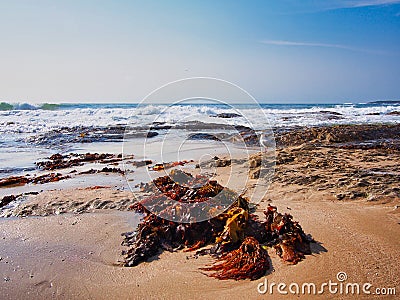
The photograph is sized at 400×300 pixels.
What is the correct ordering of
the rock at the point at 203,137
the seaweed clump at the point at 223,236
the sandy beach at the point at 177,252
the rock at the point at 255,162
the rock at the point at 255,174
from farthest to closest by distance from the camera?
the rock at the point at 203,137 → the rock at the point at 255,162 → the rock at the point at 255,174 → the seaweed clump at the point at 223,236 → the sandy beach at the point at 177,252

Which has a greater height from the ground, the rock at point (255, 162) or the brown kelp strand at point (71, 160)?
the rock at point (255, 162)

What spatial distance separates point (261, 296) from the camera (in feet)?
8.45

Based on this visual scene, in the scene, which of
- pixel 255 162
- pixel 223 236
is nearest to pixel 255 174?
pixel 255 162

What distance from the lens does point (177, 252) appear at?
136 inches

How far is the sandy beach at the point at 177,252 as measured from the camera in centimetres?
278

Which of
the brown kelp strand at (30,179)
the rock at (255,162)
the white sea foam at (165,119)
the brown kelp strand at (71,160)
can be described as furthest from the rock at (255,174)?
the white sea foam at (165,119)

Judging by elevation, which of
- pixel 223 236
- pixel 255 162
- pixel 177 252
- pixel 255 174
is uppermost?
pixel 255 162

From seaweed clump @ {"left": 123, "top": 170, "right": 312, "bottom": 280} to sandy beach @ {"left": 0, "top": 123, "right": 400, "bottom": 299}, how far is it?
0.31ft

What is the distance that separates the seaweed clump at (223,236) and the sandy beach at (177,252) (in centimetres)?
9

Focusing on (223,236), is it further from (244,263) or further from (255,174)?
(255,174)

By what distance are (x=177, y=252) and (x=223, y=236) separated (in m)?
0.50

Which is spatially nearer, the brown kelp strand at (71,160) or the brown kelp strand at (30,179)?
the brown kelp strand at (30,179)

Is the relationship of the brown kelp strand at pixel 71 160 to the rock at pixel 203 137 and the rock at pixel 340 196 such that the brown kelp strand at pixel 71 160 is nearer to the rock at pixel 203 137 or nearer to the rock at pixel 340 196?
the rock at pixel 203 137

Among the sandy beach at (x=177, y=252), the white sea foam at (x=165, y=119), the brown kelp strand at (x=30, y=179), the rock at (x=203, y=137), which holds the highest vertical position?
the white sea foam at (x=165, y=119)
